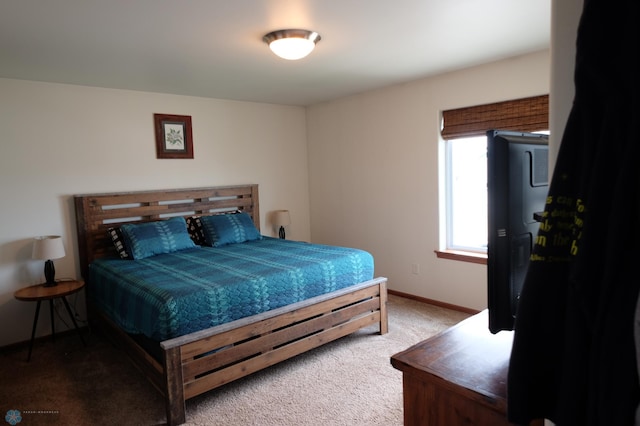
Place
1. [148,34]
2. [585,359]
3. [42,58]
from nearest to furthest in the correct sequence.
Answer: [585,359] → [148,34] → [42,58]

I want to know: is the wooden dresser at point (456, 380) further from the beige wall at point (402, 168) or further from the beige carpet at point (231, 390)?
the beige wall at point (402, 168)

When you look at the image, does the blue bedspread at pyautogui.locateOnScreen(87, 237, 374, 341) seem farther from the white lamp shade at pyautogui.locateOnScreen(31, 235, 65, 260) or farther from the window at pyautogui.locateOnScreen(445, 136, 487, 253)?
the window at pyautogui.locateOnScreen(445, 136, 487, 253)

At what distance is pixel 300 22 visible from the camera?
2326mm

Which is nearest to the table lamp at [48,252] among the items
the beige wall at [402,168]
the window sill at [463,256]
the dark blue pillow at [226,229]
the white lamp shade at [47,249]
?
the white lamp shade at [47,249]

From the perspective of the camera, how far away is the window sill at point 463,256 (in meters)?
3.61

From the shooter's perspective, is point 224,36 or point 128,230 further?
point 128,230

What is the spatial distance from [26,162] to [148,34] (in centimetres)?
177

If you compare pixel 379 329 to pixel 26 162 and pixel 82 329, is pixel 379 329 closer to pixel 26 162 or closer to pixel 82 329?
pixel 82 329

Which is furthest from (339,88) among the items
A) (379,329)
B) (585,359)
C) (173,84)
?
(585,359)

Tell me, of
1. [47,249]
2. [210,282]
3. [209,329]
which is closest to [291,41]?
[210,282]

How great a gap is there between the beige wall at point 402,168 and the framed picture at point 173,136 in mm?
1577

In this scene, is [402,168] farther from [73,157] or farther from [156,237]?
[73,157]

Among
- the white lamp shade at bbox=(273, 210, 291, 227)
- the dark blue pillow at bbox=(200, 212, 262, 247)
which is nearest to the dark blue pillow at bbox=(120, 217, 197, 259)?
the dark blue pillow at bbox=(200, 212, 262, 247)

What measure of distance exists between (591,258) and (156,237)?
347cm
